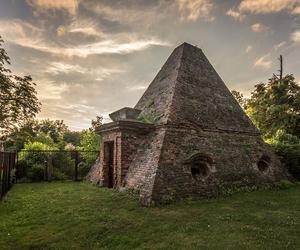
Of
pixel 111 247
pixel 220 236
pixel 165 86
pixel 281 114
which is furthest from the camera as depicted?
pixel 281 114

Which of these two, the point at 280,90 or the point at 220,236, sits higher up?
the point at 280,90

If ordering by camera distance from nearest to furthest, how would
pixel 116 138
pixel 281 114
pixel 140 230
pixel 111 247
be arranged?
pixel 111 247
pixel 140 230
pixel 116 138
pixel 281 114

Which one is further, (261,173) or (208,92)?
(208,92)

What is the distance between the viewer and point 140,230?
5359mm

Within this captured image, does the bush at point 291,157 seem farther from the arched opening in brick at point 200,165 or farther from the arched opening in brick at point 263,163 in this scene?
the arched opening in brick at point 200,165

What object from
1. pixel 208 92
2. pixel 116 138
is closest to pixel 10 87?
pixel 116 138

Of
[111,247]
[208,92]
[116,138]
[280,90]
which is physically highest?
[280,90]

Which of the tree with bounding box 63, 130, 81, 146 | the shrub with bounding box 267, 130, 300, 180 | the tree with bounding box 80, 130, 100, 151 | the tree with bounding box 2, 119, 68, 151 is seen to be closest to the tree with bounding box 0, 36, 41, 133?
the tree with bounding box 2, 119, 68, 151

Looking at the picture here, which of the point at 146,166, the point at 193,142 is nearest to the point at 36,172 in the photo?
the point at 146,166

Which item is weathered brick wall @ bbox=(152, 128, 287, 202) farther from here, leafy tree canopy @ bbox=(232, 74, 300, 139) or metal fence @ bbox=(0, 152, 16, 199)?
leafy tree canopy @ bbox=(232, 74, 300, 139)

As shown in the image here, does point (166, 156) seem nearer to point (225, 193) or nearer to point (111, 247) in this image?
point (225, 193)

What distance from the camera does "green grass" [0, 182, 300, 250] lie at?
4.64 meters

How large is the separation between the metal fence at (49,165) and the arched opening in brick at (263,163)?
36.5 feet

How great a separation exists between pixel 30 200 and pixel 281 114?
19.8 m
